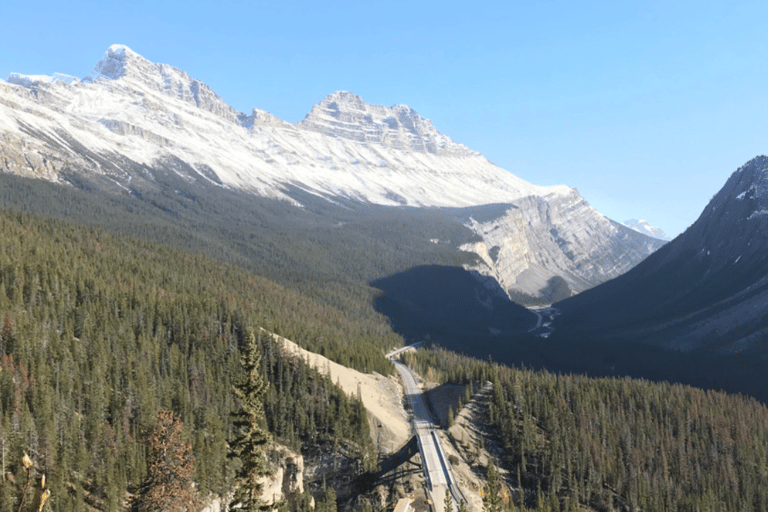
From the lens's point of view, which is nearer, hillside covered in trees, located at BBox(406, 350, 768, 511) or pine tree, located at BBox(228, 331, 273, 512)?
pine tree, located at BBox(228, 331, 273, 512)

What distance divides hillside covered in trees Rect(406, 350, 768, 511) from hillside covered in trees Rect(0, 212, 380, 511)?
31861mm

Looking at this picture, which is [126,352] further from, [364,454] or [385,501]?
[385,501]

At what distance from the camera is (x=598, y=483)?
104 meters

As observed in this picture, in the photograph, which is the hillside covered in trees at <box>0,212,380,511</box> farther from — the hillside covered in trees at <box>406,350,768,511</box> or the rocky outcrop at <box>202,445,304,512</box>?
the hillside covered in trees at <box>406,350,768,511</box>

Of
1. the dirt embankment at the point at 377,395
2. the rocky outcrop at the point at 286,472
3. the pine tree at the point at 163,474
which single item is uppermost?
the dirt embankment at the point at 377,395

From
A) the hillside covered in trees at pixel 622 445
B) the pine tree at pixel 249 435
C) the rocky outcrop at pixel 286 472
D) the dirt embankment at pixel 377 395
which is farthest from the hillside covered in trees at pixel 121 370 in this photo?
the pine tree at pixel 249 435

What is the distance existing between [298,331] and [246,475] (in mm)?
120840

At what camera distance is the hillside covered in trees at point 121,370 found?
71688 millimetres

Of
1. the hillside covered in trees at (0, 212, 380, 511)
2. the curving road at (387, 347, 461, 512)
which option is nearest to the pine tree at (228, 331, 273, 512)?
the hillside covered in trees at (0, 212, 380, 511)

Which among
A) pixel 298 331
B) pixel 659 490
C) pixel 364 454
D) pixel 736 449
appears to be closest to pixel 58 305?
pixel 298 331

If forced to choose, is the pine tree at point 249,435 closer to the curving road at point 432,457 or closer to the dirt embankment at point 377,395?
the curving road at point 432,457

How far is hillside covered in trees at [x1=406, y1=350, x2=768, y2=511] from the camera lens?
102m

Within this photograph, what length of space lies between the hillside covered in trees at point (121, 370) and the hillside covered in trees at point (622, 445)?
31.9m

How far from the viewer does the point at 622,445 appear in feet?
389
